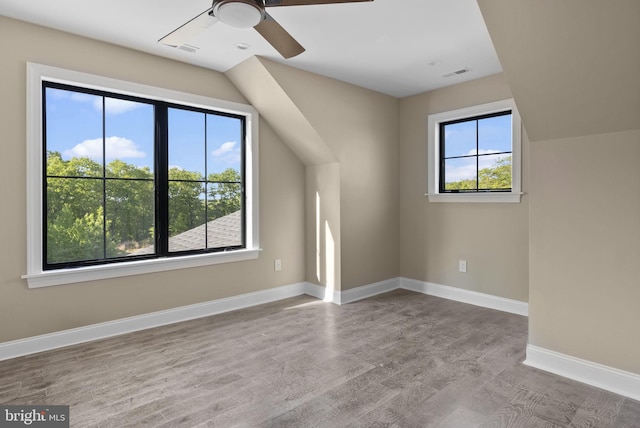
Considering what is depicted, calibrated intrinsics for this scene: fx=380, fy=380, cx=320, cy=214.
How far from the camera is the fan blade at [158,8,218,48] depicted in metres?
2.07

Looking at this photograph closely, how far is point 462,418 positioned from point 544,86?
196 cm

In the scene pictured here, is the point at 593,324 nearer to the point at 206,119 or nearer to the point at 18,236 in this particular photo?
the point at 206,119

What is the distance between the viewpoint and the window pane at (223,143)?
395cm

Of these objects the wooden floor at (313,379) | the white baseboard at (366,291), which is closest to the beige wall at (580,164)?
the wooden floor at (313,379)

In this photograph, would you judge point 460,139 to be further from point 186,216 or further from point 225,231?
point 186,216

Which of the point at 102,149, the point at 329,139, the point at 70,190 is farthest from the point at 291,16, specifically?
the point at 70,190

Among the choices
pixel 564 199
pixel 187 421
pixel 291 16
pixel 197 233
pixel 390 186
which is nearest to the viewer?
pixel 187 421

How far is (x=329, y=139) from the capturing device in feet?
13.3

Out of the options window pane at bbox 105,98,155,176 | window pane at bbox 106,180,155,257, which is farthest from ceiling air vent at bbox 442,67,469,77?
window pane at bbox 106,180,155,257

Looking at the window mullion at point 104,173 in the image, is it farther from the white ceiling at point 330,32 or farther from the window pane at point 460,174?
the window pane at point 460,174

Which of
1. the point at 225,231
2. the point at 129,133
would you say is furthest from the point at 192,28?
the point at 225,231

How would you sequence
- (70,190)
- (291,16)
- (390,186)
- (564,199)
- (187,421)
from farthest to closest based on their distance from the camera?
(390,186) < (70,190) < (291,16) < (564,199) < (187,421)

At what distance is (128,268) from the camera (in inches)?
130

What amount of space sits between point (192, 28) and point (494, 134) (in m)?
3.19
